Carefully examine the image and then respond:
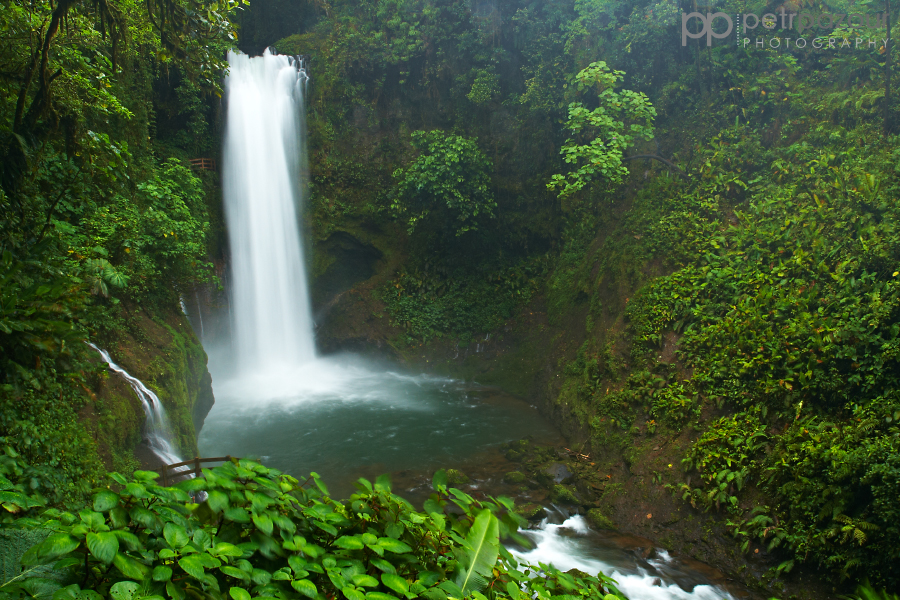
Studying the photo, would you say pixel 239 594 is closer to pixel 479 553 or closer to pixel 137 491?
pixel 137 491

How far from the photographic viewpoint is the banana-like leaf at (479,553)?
236cm

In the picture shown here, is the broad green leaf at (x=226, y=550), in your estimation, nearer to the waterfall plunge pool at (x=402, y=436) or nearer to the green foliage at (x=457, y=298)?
the waterfall plunge pool at (x=402, y=436)

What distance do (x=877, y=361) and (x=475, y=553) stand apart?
6.90 m

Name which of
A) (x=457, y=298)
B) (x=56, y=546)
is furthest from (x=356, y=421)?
(x=56, y=546)

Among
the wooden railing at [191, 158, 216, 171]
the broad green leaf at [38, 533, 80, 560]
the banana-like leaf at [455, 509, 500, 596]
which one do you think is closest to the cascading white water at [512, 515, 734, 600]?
the banana-like leaf at [455, 509, 500, 596]

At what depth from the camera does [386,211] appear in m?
16.2

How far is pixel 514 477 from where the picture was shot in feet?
31.1

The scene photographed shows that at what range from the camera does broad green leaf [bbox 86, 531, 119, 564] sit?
1.79 meters

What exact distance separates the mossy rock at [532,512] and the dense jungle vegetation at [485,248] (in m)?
1.98

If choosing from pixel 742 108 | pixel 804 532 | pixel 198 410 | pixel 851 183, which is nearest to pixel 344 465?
pixel 198 410

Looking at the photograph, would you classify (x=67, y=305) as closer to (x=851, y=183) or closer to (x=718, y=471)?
(x=718, y=471)

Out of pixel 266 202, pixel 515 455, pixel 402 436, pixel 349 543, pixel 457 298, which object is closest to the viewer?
pixel 349 543

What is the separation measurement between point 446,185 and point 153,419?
30.7 feet

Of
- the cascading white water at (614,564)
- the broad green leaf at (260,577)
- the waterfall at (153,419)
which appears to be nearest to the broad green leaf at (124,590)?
the broad green leaf at (260,577)
